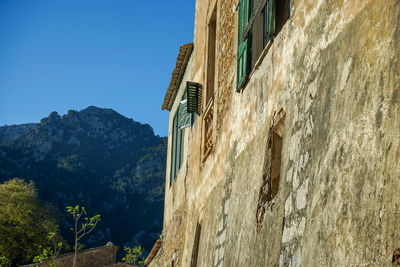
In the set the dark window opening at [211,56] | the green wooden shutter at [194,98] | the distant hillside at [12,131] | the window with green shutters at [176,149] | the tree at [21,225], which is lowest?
the tree at [21,225]

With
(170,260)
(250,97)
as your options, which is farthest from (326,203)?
(170,260)

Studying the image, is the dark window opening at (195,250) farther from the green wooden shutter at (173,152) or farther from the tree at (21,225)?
the tree at (21,225)

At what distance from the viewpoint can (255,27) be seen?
5480mm

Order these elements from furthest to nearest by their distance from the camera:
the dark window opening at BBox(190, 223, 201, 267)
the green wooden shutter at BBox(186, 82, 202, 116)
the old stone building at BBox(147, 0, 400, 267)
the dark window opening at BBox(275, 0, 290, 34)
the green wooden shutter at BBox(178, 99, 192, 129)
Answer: the green wooden shutter at BBox(178, 99, 192, 129) < the green wooden shutter at BBox(186, 82, 202, 116) < the dark window opening at BBox(190, 223, 201, 267) < the dark window opening at BBox(275, 0, 290, 34) < the old stone building at BBox(147, 0, 400, 267)

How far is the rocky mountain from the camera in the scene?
73.7m

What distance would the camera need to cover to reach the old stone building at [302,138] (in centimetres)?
272

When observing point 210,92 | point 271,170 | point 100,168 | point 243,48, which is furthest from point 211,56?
point 100,168

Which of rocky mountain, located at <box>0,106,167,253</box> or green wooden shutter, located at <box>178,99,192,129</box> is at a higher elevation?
rocky mountain, located at <box>0,106,167,253</box>

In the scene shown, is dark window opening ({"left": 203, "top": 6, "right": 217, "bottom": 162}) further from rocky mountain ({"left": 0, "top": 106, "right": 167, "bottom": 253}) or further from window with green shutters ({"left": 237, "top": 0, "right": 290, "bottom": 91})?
rocky mountain ({"left": 0, "top": 106, "right": 167, "bottom": 253})

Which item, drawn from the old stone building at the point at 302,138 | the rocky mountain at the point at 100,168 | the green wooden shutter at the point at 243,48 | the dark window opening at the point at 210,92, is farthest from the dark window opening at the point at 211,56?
the rocky mountain at the point at 100,168

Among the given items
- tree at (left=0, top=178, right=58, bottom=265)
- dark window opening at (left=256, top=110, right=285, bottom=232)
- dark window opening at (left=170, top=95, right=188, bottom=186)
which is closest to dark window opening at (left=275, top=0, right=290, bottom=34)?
dark window opening at (left=256, top=110, right=285, bottom=232)

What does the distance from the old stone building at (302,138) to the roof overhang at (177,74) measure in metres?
2.87

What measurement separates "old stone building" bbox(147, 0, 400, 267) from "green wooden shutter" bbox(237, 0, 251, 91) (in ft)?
0.04

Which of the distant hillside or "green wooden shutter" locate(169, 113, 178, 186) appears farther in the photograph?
the distant hillside
